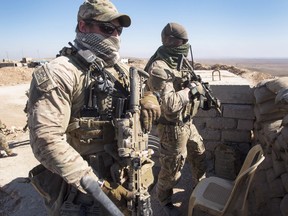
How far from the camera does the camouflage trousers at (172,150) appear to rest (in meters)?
3.22

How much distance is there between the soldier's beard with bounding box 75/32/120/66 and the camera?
1985 millimetres

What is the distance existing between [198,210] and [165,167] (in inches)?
30.1

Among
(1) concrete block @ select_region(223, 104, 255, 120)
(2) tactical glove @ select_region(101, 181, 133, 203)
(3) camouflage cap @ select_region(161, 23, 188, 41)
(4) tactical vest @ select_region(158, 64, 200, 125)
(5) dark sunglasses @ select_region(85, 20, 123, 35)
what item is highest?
(3) camouflage cap @ select_region(161, 23, 188, 41)

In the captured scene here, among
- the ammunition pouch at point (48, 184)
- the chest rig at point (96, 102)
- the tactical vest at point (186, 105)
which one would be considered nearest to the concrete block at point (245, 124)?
the tactical vest at point (186, 105)

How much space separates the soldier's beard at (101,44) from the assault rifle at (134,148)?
18 centimetres

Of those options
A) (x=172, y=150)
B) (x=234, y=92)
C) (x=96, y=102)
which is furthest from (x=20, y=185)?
(x=234, y=92)

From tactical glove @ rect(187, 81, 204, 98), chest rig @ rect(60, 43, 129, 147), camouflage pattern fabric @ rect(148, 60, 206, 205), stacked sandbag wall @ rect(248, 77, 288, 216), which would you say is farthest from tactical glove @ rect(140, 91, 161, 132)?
stacked sandbag wall @ rect(248, 77, 288, 216)

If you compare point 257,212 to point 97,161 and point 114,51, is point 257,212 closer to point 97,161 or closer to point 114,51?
point 97,161

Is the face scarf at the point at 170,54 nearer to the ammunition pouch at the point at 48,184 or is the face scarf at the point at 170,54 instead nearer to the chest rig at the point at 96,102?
the chest rig at the point at 96,102

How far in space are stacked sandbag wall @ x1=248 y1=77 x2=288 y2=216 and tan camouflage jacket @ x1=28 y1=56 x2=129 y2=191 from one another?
6.09 feet

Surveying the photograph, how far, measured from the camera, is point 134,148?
1896 millimetres

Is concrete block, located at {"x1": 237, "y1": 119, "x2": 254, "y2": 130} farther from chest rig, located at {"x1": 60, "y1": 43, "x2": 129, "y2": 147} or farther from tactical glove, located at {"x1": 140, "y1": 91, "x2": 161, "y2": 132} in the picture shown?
chest rig, located at {"x1": 60, "y1": 43, "x2": 129, "y2": 147}

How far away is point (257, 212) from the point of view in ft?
9.52

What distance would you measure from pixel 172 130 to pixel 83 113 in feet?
4.81
